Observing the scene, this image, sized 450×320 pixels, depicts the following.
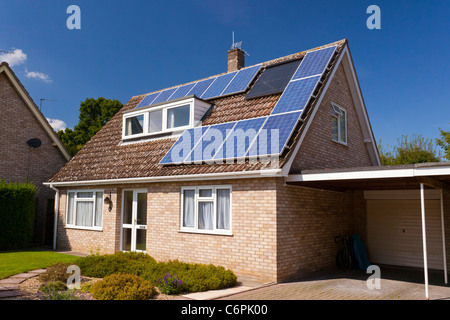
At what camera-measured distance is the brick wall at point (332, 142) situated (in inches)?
444

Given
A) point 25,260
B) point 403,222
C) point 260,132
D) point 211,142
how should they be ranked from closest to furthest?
point 260,132
point 211,142
point 25,260
point 403,222

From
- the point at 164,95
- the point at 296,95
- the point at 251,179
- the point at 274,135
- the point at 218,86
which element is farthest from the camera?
the point at 164,95

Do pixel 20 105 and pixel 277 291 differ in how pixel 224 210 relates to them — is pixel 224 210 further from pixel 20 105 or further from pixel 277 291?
pixel 20 105

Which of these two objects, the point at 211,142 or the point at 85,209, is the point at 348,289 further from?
the point at 85,209

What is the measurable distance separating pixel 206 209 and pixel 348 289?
4.58 meters

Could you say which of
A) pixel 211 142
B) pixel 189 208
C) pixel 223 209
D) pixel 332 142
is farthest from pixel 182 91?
pixel 223 209

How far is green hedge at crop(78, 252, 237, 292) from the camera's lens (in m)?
8.50

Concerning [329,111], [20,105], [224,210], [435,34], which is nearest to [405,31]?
[435,34]

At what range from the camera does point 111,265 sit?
9.92 m

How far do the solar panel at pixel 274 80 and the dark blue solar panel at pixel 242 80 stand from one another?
0.54m

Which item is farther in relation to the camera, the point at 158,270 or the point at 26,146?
the point at 26,146

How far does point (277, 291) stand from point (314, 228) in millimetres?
3360

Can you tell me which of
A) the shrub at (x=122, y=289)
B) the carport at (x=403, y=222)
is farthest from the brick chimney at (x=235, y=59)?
the shrub at (x=122, y=289)

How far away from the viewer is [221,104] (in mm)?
14102
